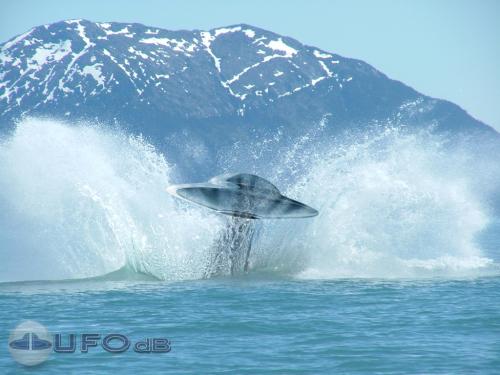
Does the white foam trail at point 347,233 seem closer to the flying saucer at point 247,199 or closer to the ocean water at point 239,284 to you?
the ocean water at point 239,284

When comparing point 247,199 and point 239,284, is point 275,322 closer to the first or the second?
point 239,284

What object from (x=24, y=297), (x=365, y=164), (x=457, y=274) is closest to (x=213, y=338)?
(x=24, y=297)

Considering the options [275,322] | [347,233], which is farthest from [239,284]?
[347,233]

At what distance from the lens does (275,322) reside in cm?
2645

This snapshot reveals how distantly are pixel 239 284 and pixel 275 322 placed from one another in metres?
7.82

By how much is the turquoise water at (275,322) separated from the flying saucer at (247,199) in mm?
2619

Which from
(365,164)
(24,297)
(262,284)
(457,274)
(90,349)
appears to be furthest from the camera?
(365,164)

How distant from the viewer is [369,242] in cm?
4381

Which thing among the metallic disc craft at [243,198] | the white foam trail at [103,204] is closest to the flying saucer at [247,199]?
the metallic disc craft at [243,198]

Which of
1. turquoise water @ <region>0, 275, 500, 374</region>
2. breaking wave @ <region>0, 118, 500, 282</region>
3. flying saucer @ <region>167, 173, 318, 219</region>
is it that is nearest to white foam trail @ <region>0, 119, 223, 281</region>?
breaking wave @ <region>0, 118, 500, 282</region>

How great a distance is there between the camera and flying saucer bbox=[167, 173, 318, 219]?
34.2m

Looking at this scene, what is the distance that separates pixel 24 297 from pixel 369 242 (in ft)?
61.4

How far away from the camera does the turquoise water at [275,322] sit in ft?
70.1

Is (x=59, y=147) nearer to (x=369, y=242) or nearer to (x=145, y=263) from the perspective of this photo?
(x=145, y=263)
